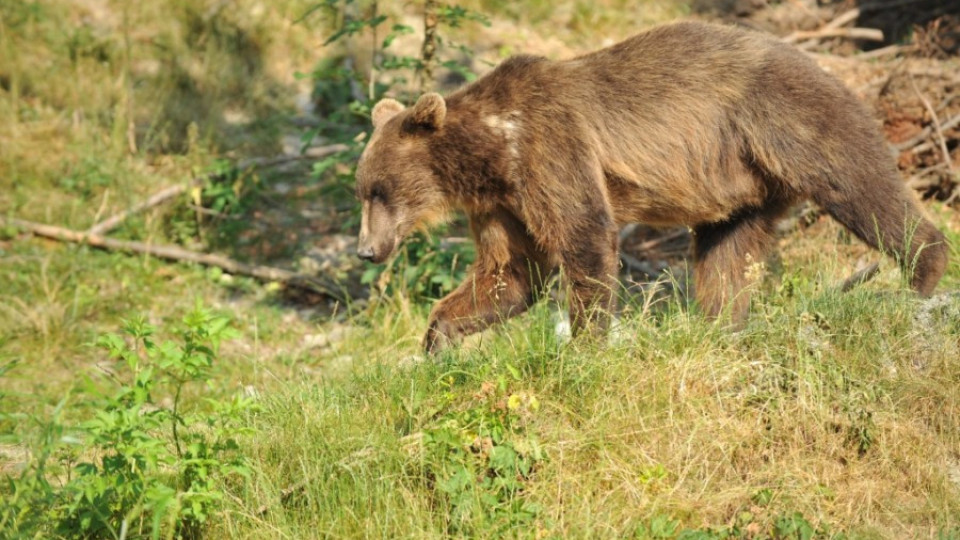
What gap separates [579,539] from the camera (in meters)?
4.23

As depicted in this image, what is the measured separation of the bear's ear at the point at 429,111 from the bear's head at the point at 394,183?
14 millimetres

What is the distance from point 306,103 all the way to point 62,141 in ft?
8.23

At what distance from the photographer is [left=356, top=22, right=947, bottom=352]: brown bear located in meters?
5.90

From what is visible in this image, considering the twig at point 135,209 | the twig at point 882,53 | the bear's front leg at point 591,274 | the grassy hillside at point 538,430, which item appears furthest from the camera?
the twig at point 135,209

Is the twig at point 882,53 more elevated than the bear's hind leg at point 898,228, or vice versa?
the twig at point 882,53

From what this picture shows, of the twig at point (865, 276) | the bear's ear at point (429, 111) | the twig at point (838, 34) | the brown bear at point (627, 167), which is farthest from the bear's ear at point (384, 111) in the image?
the twig at point (838, 34)

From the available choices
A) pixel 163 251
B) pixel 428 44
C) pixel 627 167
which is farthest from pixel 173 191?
pixel 627 167

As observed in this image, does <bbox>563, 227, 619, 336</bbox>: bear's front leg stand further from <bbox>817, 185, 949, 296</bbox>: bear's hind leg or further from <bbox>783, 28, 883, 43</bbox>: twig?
<bbox>783, 28, 883, 43</bbox>: twig

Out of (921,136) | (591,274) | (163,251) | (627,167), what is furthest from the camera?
(163,251)

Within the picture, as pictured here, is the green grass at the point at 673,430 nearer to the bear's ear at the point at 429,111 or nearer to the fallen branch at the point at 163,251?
the bear's ear at the point at 429,111

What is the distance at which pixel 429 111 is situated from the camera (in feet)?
20.1

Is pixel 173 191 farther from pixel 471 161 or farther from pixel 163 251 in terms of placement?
pixel 471 161

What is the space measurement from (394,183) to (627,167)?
1.40 meters

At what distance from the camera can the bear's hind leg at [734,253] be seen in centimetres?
639
